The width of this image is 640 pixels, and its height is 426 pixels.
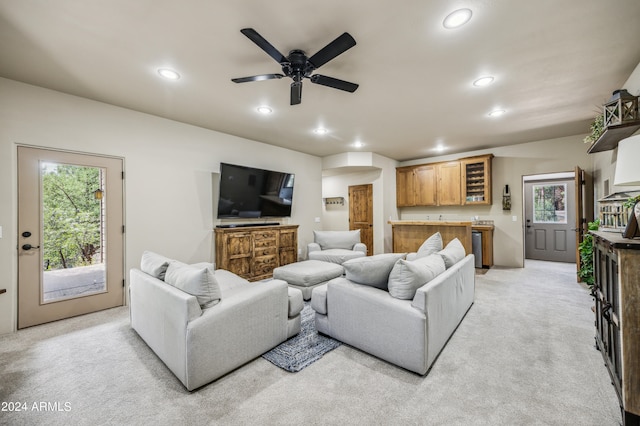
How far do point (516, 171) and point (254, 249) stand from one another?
561 centimetres

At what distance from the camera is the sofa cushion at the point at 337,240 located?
559cm

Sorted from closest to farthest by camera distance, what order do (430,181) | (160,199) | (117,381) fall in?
(117,381) < (160,199) < (430,181)

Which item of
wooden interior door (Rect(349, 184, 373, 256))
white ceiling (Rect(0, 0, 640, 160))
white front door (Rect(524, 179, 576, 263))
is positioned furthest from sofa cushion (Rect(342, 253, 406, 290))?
white front door (Rect(524, 179, 576, 263))

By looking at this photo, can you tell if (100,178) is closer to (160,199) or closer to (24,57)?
(160,199)

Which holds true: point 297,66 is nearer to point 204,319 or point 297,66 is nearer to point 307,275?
point 204,319

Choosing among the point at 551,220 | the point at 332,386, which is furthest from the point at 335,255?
the point at 551,220

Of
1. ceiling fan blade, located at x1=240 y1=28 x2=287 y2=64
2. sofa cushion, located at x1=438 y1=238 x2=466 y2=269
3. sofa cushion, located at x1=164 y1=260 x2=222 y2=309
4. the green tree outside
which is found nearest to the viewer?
ceiling fan blade, located at x1=240 y1=28 x2=287 y2=64

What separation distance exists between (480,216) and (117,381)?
677cm

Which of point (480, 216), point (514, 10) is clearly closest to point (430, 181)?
point (480, 216)

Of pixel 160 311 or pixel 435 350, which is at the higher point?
pixel 160 311

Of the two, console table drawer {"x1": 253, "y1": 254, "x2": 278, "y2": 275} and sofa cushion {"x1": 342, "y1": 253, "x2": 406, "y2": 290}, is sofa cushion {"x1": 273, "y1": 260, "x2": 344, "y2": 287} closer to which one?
console table drawer {"x1": 253, "y1": 254, "x2": 278, "y2": 275}

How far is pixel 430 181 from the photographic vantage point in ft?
21.9

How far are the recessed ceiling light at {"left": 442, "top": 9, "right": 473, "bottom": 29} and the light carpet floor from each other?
2646 millimetres

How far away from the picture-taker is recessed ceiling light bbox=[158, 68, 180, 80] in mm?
2676
